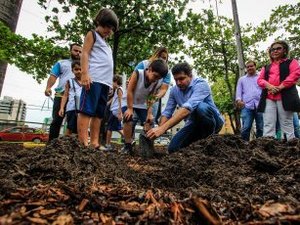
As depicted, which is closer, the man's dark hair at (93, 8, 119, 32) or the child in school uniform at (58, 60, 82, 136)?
the man's dark hair at (93, 8, 119, 32)

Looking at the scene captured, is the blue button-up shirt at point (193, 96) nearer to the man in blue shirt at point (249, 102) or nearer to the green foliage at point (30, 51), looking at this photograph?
the man in blue shirt at point (249, 102)

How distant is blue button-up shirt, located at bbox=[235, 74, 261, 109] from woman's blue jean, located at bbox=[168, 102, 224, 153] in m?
1.46

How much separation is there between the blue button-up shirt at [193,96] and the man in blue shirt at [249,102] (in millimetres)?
1522

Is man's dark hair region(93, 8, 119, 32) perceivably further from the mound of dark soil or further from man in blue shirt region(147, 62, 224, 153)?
the mound of dark soil

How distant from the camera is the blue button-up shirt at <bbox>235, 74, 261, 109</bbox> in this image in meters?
4.99

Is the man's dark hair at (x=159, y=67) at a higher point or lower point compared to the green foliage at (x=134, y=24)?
lower

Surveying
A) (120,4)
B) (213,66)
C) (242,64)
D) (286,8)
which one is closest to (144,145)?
(242,64)

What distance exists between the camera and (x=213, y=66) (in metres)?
18.1

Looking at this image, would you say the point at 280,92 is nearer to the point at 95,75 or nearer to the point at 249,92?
the point at 249,92

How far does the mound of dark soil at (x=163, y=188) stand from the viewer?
3.42 feet

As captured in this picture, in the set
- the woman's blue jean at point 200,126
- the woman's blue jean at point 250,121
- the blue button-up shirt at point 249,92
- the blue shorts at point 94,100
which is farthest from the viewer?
the blue button-up shirt at point 249,92

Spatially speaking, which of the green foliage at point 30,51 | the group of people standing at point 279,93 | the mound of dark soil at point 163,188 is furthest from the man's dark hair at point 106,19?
the green foliage at point 30,51

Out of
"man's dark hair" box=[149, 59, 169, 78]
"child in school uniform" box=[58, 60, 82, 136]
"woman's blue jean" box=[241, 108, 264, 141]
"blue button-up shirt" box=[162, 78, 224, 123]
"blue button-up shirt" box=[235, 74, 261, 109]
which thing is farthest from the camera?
"blue button-up shirt" box=[235, 74, 261, 109]

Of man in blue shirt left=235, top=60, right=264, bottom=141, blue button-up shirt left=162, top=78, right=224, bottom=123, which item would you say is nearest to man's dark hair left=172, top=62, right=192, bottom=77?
blue button-up shirt left=162, top=78, right=224, bottom=123
